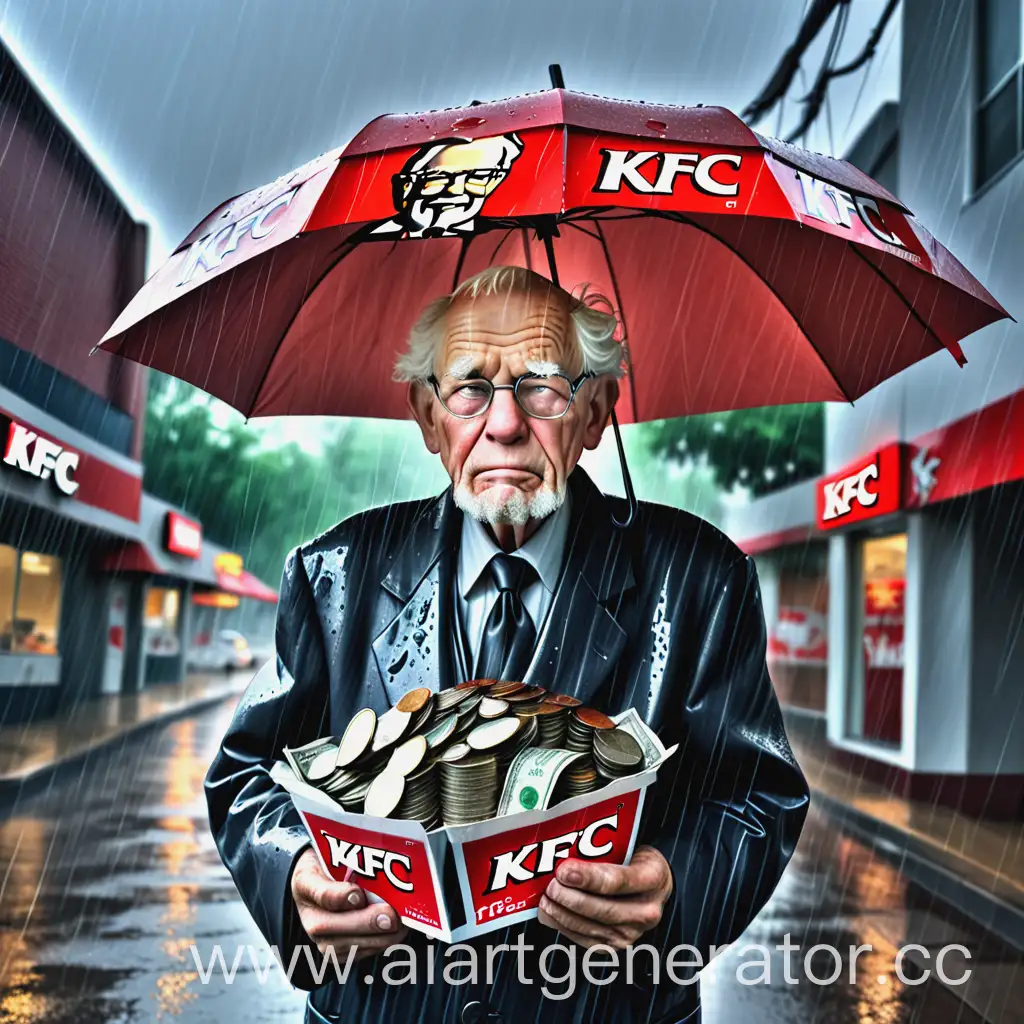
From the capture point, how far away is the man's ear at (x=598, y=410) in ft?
7.59

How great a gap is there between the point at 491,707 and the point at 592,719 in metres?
0.17

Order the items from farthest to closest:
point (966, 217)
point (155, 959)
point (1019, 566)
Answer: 1. point (1019, 566)
2. point (966, 217)
3. point (155, 959)

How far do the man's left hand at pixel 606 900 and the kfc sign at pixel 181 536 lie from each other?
26.5 metres

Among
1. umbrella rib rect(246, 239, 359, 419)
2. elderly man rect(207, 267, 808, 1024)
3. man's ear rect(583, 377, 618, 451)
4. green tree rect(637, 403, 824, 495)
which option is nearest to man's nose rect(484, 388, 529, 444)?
elderly man rect(207, 267, 808, 1024)

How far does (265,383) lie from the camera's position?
2.97 meters

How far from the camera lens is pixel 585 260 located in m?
3.07

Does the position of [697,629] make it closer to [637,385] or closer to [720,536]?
[720,536]

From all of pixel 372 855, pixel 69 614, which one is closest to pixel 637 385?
pixel 372 855

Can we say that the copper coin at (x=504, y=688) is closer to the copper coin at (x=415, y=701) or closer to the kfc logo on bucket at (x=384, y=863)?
the copper coin at (x=415, y=701)

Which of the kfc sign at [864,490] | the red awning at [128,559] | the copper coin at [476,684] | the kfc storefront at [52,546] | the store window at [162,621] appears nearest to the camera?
the copper coin at [476,684]

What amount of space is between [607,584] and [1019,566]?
37.6ft

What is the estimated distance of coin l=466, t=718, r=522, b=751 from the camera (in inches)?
70.6

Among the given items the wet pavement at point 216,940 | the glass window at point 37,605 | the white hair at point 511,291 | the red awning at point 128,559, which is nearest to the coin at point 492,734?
the white hair at point 511,291

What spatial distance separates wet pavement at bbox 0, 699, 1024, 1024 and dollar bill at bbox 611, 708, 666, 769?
452 centimetres
